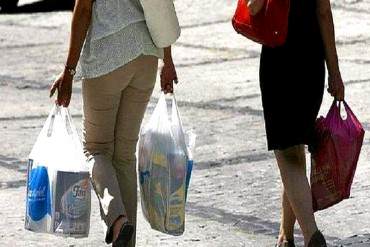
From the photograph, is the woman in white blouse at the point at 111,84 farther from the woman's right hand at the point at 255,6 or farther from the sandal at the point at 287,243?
the sandal at the point at 287,243

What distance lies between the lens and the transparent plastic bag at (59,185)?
6051 mm

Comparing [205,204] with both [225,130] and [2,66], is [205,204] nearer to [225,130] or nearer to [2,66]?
[225,130]

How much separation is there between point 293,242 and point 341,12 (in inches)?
297

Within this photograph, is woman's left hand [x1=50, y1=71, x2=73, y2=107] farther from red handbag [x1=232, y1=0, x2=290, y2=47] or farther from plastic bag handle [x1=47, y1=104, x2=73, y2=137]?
red handbag [x1=232, y1=0, x2=290, y2=47]

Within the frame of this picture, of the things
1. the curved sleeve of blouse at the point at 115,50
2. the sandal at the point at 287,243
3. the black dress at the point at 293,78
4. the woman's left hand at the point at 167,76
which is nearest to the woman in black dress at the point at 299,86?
the black dress at the point at 293,78

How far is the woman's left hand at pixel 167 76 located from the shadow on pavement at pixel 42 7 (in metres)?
9.38

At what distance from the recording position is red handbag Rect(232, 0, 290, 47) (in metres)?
6.03

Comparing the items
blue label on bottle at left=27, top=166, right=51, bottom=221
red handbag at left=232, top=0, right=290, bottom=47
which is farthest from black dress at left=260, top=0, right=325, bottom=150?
blue label on bottle at left=27, top=166, right=51, bottom=221

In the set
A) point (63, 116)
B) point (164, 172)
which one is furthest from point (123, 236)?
point (63, 116)

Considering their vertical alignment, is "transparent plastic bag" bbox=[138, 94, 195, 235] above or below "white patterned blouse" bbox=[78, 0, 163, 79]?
below

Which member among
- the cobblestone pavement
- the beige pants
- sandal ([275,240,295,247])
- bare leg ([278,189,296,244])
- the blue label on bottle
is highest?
the beige pants

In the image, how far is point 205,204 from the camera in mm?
7586

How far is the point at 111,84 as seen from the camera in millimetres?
5965

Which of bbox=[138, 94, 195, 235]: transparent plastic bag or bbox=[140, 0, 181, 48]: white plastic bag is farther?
bbox=[138, 94, 195, 235]: transparent plastic bag
